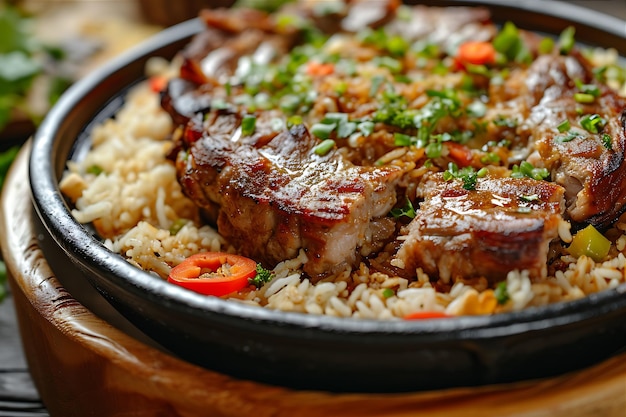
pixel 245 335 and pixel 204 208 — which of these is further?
pixel 204 208

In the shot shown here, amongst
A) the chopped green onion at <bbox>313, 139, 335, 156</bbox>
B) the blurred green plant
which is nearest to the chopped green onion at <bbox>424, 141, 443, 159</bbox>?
the chopped green onion at <bbox>313, 139, 335, 156</bbox>

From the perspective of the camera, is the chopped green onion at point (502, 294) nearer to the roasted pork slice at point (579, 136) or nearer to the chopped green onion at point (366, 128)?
the roasted pork slice at point (579, 136)

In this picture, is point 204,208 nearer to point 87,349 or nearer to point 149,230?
point 149,230

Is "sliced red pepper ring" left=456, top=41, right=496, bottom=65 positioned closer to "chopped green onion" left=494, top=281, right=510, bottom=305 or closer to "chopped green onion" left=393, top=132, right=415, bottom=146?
"chopped green onion" left=393, top=132, right=415, bottom=146

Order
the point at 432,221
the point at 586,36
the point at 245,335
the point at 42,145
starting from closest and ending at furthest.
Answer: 1. the point at 245,335
2. the point at 432,221
3. the point at 42,145
4. the point at 586,36

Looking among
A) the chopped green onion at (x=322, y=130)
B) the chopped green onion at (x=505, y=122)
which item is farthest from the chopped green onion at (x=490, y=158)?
the chopped green onion at (x=322, y=130)

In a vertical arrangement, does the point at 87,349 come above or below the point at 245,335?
below

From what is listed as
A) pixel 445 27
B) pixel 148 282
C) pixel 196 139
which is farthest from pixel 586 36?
pixel 148 282
